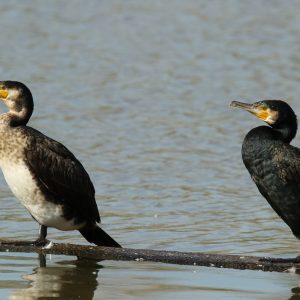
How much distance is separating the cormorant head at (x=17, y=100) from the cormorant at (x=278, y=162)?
1.48m

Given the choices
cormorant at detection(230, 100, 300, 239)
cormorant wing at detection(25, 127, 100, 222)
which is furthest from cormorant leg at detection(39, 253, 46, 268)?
cormorant at detection(230, 100, 300, 239)

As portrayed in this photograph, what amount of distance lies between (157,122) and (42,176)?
239 inches

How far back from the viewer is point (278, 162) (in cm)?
744

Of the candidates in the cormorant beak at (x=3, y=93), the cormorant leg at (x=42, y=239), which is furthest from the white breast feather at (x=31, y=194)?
the cormorant beak at (x=3, y=93)

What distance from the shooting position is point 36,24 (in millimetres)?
19406

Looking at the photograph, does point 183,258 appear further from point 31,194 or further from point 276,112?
point 276,112

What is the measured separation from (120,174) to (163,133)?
6.29 feet

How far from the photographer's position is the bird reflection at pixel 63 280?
23.1ft

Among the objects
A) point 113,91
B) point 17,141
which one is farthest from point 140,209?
point 113,91

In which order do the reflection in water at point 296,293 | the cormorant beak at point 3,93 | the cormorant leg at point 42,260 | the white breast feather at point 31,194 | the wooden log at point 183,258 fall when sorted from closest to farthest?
the reflection in water at point 296,293, the wooden log at point 183,258, the white breast feather at point 31,194, the cormorant leg at point 42,260, the cormorant beak at point 3,93

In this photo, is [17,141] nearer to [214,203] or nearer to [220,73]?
[214,203]

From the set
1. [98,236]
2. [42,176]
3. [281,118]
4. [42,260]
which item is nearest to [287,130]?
[281,118]

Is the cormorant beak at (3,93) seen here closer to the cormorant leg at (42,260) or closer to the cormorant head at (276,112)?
the cormorant leg at (42,260)

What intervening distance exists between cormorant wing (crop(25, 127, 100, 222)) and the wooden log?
358 millimetres
